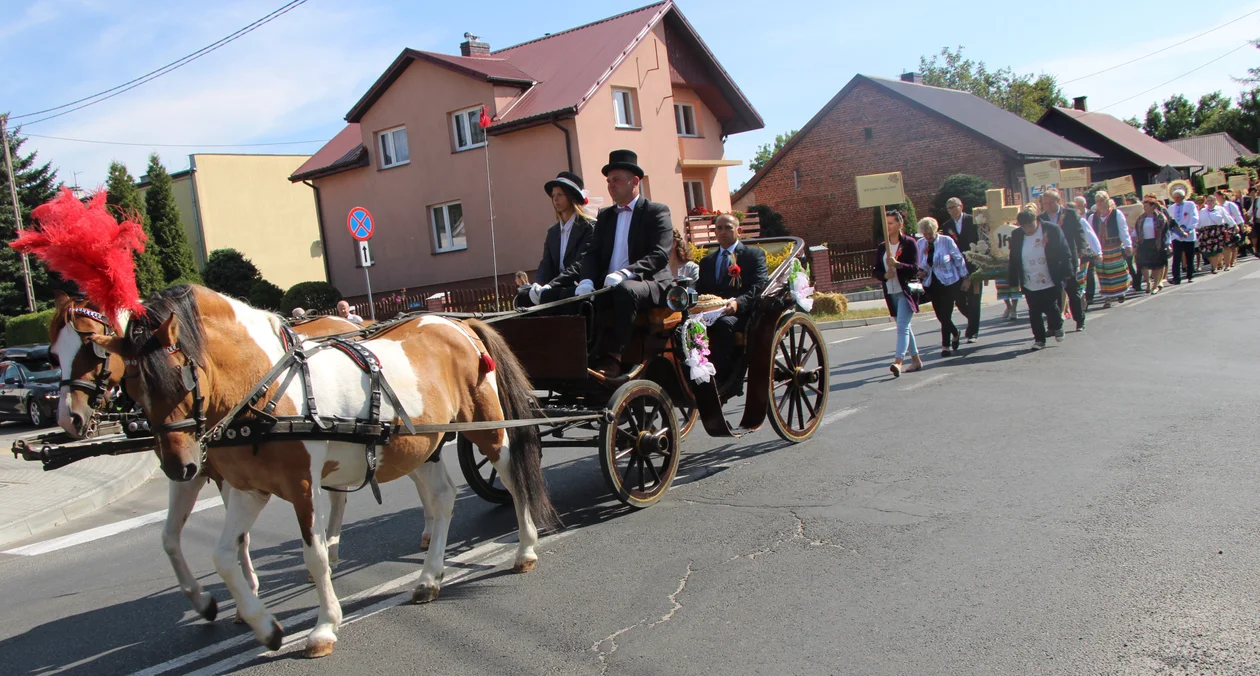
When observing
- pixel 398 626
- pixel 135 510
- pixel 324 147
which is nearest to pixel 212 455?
pixel 398 626

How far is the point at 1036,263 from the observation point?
12188 millimetres

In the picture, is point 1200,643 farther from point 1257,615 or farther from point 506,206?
point 506,206

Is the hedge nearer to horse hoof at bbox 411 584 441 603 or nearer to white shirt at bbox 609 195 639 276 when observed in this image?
white shirt at bbox 609 195 639 276

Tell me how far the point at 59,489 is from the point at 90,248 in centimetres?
733

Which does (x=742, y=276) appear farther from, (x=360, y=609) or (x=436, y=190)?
(x=436, y=190)

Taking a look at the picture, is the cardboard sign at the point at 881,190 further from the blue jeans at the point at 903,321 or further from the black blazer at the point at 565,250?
the black blazer at the point at 565,250

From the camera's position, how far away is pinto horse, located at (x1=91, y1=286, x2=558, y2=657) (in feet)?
13.0

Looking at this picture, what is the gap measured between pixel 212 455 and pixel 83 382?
68 cm

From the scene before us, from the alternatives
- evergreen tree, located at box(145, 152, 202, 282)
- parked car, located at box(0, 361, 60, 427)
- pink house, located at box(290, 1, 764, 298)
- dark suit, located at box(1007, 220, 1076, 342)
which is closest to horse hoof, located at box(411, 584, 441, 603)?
dark suit, located at box(1007, 220, 1076, 342)

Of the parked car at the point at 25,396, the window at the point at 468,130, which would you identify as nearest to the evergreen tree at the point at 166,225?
the window at the point at 468,130

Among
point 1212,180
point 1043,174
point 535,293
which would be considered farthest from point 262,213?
point 535,293

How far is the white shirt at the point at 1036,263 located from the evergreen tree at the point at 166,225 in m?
28.9

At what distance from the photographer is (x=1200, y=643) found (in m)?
3.75

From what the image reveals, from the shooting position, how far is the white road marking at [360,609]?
174 inches
